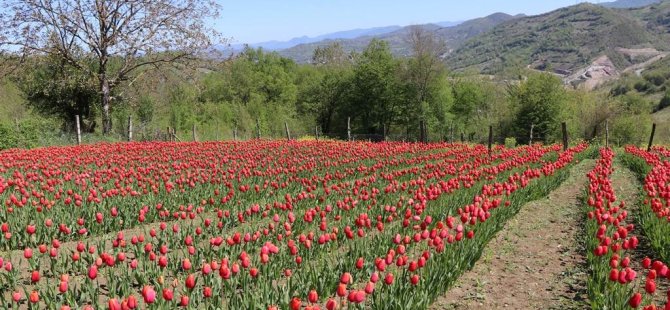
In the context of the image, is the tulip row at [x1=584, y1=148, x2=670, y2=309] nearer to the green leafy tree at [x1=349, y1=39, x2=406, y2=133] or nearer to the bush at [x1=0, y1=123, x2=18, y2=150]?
the bush at [x1=0, y1=123, x2=18, y2=150]

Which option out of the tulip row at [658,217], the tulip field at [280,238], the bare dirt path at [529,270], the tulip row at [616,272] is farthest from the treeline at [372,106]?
the tulip row at [616,272]

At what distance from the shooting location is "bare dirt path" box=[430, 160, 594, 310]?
20.1 feet

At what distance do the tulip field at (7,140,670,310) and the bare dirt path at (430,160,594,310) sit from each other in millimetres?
287

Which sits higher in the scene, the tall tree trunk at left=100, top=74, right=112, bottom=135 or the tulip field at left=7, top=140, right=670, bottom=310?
the tall tree trunk at left=100, top=74, right=112, bottom=135

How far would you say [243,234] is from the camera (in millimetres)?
8312

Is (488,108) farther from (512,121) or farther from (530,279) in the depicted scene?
A: (530,279)

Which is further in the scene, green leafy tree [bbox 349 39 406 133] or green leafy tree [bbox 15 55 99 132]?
green leafy tree [bbox 349 39 406 133]

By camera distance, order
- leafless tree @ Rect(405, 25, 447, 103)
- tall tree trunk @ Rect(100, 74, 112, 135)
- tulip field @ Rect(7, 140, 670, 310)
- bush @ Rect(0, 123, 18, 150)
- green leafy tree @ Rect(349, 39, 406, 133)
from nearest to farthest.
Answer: tulip field @ Rect(7, 140, 670, 310) → bush @ Rect(0, 123, 18, 150) → tall tree trunk @ Rect(100, 74, 112, 135) → leafless tree @ Rect(405, 25, 447, 103) → green leafy tree @ Rect(349, 39, 406, 133)

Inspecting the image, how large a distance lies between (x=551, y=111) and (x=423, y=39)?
16.4 m

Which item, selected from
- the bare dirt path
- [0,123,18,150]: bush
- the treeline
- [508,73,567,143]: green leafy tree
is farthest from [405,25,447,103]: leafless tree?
the bare dirt path

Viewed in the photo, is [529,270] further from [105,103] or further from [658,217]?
[105,103]

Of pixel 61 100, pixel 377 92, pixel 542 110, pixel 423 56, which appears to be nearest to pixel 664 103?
pixel 542 110

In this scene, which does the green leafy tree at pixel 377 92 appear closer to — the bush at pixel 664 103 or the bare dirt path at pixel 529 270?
the bare dirt path at pixel 529 270

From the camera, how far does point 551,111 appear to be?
5547 centimetres
